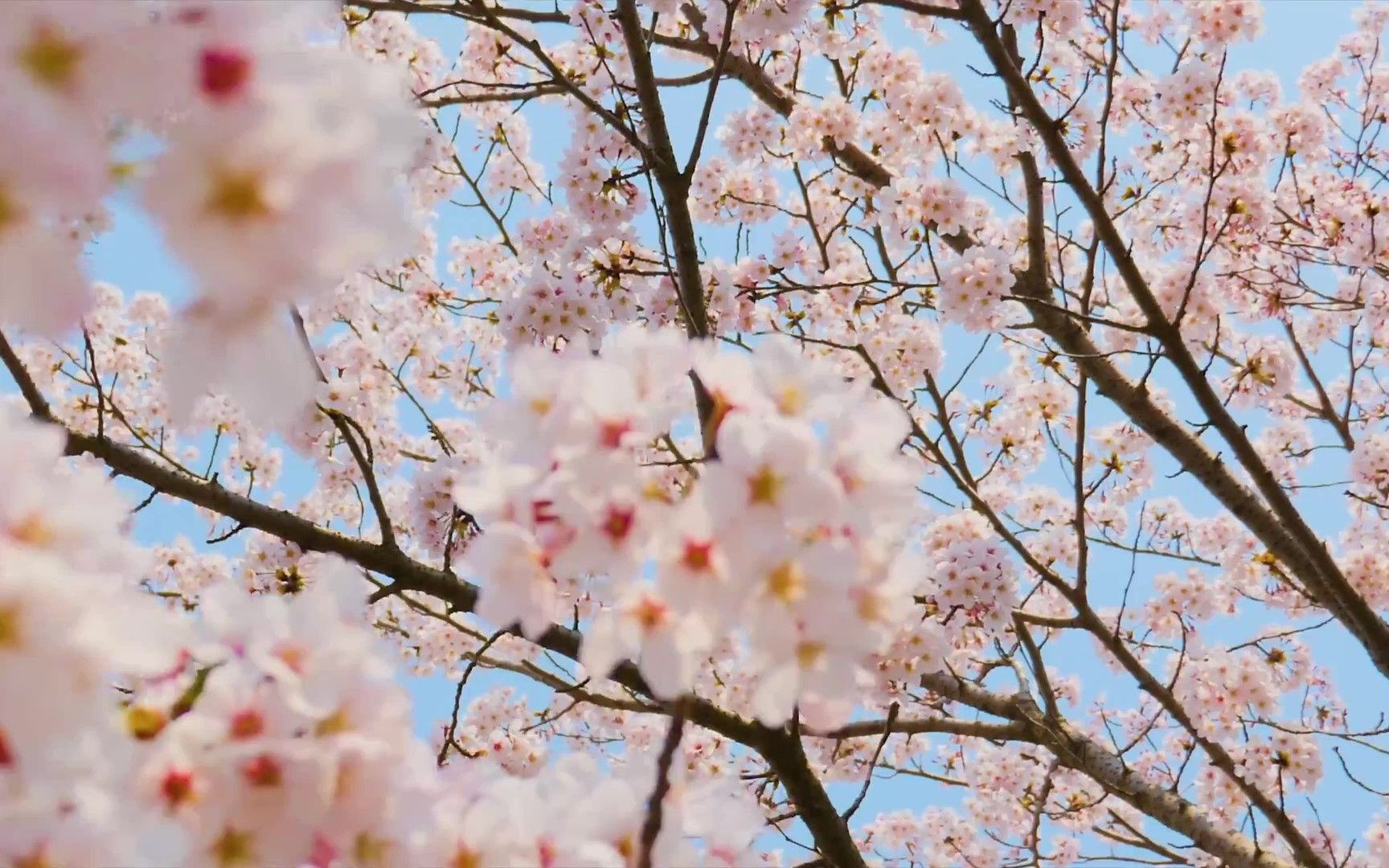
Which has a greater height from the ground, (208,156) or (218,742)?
(208,156)

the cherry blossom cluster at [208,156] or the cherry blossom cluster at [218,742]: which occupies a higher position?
the cherry blossom cluster at [208,156]

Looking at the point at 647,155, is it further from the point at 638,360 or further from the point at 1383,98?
the point at 1383,98

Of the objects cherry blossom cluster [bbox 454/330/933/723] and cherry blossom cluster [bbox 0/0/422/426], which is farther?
cherry blossom cluster [bbox 454/330/933/723]

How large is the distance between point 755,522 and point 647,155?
7.04ft

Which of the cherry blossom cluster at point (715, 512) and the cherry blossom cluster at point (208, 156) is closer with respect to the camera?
the cherry blossom cluster at point (208, 156)

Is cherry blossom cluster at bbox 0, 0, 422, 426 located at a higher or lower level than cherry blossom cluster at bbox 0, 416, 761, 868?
higher

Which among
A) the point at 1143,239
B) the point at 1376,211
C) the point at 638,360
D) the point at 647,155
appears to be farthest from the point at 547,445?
the point at 1143,239

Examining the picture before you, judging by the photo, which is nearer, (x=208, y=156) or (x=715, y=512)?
(x=208, y=156)

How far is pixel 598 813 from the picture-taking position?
110 centimetres

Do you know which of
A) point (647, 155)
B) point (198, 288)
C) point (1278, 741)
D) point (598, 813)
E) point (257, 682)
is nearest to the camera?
point (198, 288)

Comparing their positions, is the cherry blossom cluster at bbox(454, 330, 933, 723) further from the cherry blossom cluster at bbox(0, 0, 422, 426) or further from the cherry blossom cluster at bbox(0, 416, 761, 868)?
Answer: the cherry blossom cluster at bbox(0, 0, 422, 426)

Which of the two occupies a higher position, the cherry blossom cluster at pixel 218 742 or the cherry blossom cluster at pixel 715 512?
the cherry blossom cluster at pixel 715 512

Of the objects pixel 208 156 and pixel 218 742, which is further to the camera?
pixel 218 742

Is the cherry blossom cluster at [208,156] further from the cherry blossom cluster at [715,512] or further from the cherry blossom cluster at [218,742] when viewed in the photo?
the cherry blossom cluster at [715,512]
